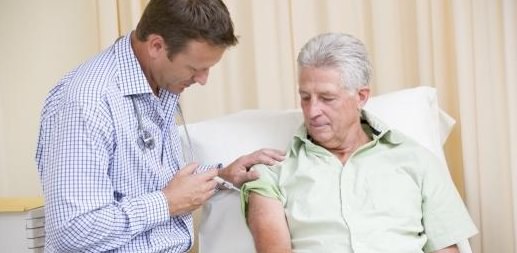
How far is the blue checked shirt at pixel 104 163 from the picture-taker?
132 cm

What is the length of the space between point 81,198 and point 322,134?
25.1 inches

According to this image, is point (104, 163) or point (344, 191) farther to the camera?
point (344, 191)

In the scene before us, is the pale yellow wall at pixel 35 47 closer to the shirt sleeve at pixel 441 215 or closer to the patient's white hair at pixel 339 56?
the patient's white hair at pixel 339 56

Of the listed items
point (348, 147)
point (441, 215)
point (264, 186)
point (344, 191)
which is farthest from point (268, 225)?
point (441, 215)

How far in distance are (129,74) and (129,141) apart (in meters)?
0.15

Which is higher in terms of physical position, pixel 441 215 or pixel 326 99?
pixel 326 99

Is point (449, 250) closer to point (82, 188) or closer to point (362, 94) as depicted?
point (362, 94)

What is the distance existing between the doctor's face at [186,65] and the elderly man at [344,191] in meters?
0.27

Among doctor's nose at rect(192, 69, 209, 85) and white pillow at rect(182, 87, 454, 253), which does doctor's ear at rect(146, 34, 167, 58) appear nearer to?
doctor's nose at rect(192, 69, 209, 85)

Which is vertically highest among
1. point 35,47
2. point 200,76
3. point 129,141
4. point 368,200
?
point 35,47

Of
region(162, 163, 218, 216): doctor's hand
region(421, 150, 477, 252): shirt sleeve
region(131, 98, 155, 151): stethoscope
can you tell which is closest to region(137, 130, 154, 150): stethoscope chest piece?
region(131, 98, 155, 151): stethoscope

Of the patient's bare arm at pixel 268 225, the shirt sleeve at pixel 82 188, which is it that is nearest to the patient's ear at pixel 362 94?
the patient's bare arm at pixel 268 225

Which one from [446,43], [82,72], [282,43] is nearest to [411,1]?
[446,43]

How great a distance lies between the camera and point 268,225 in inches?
62.3
